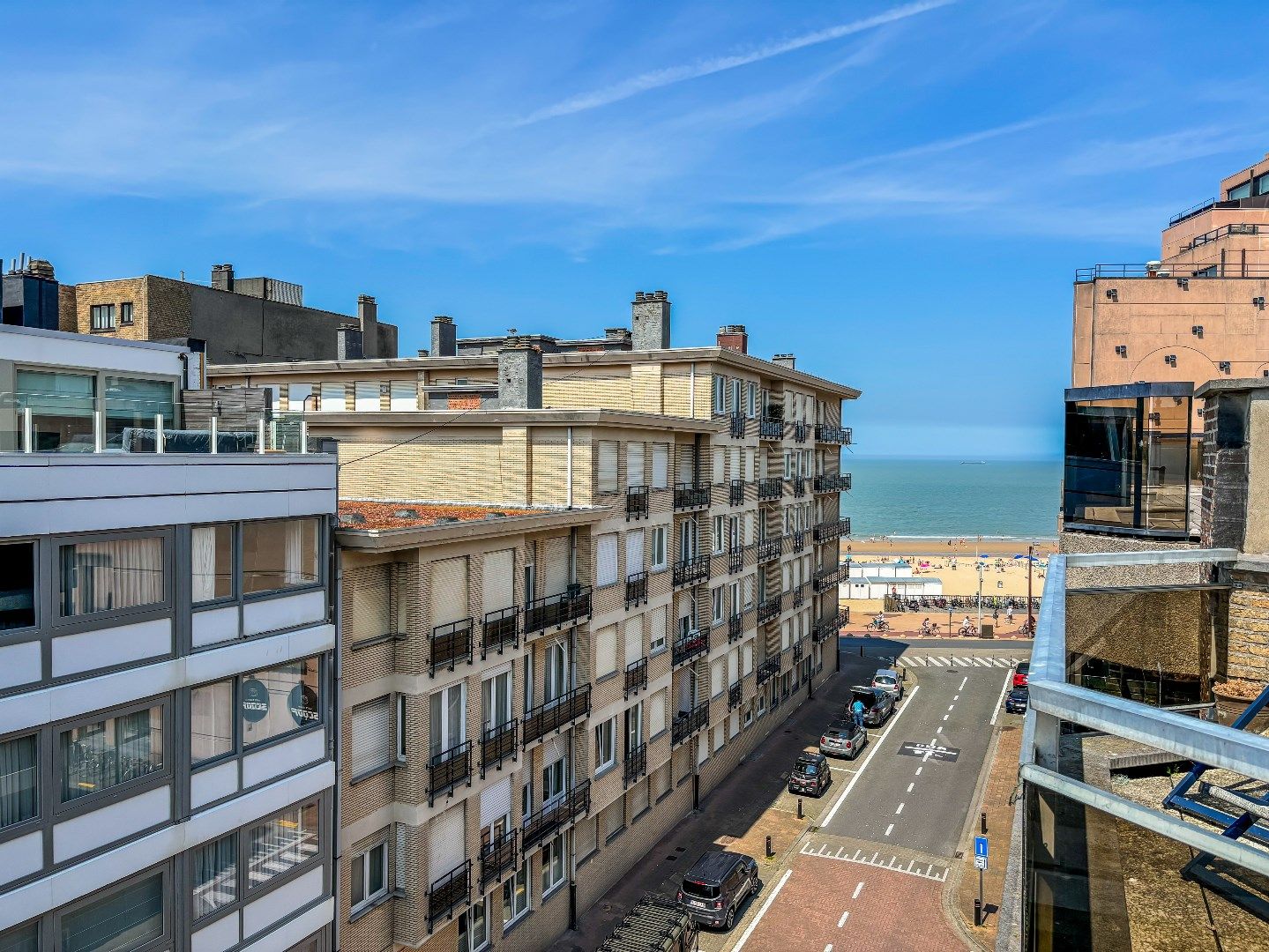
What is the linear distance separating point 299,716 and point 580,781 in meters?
12.3

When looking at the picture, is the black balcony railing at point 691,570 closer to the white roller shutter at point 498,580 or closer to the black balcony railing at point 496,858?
the white roller shutter at point 498,580

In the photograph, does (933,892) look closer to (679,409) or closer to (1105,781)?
(679,409)

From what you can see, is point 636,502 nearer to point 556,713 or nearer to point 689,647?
point 556,713

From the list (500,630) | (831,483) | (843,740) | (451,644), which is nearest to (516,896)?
(500,630)

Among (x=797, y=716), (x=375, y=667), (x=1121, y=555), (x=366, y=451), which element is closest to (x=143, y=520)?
(x=375, y=667)

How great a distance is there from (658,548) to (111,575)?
21308 millimetres

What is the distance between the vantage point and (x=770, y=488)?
43781mm

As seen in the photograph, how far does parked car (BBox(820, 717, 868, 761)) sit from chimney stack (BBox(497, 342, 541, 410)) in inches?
930

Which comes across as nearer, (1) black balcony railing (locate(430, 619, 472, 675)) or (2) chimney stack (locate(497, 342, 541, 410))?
(1) black balcony railing (locate(430, 619, 472, 675))

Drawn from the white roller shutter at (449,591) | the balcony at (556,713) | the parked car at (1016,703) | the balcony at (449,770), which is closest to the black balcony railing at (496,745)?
the balcony at (449,770)

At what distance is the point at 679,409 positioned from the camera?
3616cm

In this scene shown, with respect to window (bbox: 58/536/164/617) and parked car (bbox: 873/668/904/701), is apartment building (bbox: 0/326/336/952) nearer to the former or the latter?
window (bbox: 58/536/164/617)

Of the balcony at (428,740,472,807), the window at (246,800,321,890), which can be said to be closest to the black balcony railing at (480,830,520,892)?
the balcony at (428,740,472,807)

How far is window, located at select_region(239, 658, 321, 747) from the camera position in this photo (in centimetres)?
A: 1630
